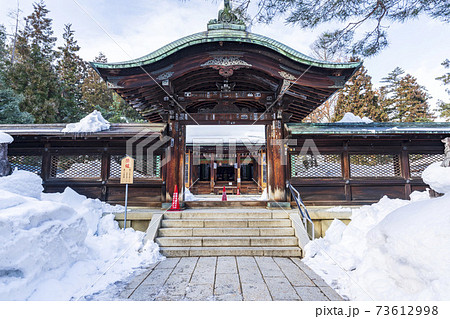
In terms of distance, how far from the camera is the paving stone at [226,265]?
4457mm

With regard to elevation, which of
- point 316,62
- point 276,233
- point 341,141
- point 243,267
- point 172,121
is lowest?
point 243,267

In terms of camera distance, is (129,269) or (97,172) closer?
(129,269)

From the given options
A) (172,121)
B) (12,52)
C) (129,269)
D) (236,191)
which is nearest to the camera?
(129,269)

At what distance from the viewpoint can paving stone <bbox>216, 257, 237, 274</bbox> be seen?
175 inches

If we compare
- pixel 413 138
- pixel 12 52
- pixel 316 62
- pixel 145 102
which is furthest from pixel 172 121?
pixel 12 52

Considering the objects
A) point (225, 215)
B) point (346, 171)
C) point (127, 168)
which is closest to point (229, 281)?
point (225, 215)

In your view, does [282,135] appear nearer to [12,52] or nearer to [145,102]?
[145,102]

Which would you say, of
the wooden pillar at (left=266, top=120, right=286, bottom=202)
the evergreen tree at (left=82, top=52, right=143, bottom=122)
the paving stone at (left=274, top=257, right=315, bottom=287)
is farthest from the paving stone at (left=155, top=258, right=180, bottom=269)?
the evergreen tree at (left=82, top=52, right=143, bottom=122)

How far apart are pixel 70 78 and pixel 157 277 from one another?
25678 mm

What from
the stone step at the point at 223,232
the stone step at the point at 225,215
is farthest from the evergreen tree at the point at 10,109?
the stone step at the point at 223,232

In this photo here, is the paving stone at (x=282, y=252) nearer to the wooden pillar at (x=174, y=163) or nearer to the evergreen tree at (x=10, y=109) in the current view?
the wooden pillar at (x=174, y=163)

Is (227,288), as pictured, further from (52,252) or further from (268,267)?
(52,252)

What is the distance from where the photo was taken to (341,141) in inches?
324

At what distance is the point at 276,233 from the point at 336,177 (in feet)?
11.8
